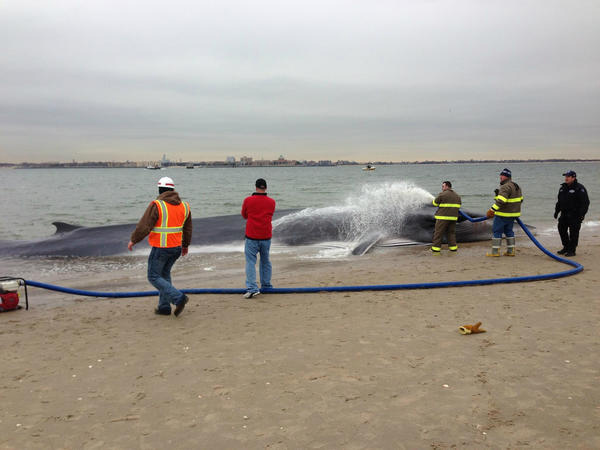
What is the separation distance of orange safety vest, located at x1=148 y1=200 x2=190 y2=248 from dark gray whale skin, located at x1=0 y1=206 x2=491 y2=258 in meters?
7.93

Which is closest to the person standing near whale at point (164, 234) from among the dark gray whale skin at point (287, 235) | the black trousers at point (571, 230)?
the dark gray whale skin at point (287, 235)

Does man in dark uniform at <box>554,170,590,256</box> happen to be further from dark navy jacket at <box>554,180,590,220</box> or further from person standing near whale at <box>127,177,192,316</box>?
person standing near whale at <box>127,177,192,316</box>

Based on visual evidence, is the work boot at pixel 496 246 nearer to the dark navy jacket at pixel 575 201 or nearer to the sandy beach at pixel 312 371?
the dark navy jacket at pixel 575 201

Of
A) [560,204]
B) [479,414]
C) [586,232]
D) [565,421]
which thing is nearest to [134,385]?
[479,414]

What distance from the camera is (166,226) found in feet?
22.1

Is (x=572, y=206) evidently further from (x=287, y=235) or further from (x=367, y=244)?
(x=287, y=235)

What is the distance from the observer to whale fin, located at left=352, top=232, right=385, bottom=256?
13312mm

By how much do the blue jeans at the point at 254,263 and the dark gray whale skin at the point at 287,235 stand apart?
601 centimetres

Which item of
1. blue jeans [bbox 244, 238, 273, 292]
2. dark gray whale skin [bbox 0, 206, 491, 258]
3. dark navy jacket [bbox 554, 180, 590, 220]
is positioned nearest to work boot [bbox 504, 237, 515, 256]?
dark navy jacket [bbox 554, 180, 590, 220]

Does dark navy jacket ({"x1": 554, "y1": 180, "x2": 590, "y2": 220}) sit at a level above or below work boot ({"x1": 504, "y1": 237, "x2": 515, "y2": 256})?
above

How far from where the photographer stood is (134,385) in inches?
179

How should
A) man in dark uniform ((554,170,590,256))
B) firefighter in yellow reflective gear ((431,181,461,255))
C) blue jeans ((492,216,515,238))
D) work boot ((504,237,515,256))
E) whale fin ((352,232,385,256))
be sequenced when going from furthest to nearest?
1. whale fin ((352,232,385,256))
2. firefighter in yellow reflective gear ((431,181,461,255))
3. work boot ((504,237,515,256))
4. blue jeans ((492,216,515,238))
5. man in dark uniform ((554,170,590,256))

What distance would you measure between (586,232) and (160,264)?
52.5ft

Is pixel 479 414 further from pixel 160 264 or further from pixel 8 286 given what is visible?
pixel 8 286
